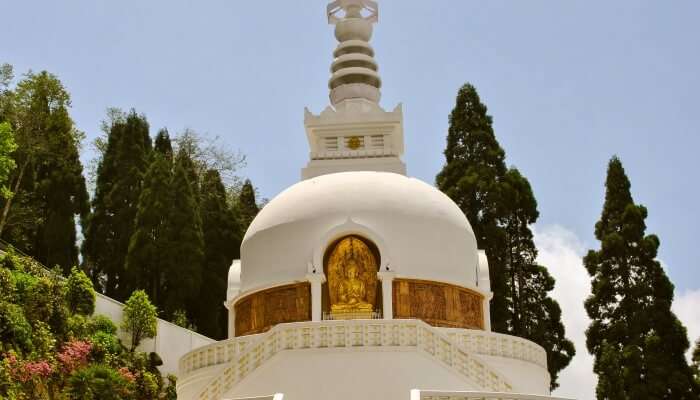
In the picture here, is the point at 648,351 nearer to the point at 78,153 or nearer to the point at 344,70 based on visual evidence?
the point at 344,70

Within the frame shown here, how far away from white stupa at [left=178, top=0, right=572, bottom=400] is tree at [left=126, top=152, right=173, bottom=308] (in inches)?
456

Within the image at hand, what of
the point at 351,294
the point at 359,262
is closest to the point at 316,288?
the point at 351,294

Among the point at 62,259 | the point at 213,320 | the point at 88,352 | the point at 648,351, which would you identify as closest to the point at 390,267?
the point at 88,352

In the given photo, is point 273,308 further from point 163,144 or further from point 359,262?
point 163,144

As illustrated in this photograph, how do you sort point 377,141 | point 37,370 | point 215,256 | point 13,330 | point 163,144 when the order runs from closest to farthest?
point 37,370
point 13,330
point 377,141
point 215,256
point 163,144

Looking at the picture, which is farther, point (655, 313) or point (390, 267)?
point (655, 313)

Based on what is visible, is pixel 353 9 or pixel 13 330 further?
pixel 353 9

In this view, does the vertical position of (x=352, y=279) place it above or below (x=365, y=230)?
below

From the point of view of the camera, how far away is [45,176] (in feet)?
131

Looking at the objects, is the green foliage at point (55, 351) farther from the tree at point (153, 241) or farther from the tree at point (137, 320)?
the tree at point (153, 241)

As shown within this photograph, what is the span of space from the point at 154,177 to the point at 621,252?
1831 cm

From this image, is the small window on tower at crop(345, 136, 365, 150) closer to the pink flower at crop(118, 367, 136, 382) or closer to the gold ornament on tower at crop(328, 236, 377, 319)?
the gold ornament on tower at crop(328, 236, 377, 319)

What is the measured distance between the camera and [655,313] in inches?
1125

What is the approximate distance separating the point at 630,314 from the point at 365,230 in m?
11.5
